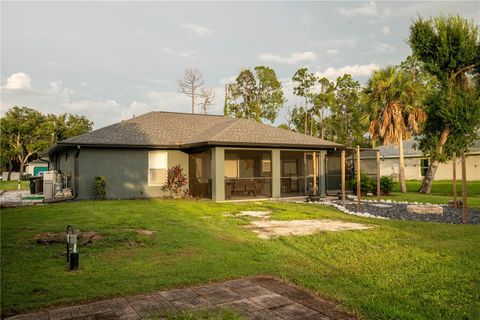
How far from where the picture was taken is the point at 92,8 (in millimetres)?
15117

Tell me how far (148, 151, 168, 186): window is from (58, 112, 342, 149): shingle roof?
2.10ft

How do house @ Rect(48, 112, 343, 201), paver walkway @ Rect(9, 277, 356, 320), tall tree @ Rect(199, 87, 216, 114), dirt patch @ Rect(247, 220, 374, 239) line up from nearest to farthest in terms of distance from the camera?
paver walkway @ Rect(9, 277, 356, 320)
dirt patch @ Rect(247, 220, 374, 239)
house @ Rect(48, 112, 343, 201)
tall tree @ Rect(199, 87, 216, 114)

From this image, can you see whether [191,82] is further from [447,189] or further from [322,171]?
[447,189]

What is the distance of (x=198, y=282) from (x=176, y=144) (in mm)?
12939

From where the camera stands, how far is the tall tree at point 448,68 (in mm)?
19781

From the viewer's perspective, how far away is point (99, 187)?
15852 mm

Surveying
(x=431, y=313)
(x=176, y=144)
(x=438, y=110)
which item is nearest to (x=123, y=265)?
(x=431, y=313)

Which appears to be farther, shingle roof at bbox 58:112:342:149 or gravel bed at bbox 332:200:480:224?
shingle roof at bbox 58:112:342:149

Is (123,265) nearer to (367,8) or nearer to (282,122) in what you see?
(367,8)

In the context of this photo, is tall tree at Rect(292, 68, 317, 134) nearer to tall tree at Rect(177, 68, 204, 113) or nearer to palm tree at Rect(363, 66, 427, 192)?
tall tree at Rect(177, 68, 204, 113)

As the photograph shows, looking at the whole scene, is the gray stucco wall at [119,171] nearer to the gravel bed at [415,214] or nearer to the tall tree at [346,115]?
the gravel bed at [415,214]

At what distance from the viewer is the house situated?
51.5 ft

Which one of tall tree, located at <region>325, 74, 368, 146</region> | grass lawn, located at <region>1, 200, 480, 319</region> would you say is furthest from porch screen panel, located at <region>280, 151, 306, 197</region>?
tall tree, located at <region>325, 74, 368, 146</region>

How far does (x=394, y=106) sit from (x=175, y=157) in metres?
13.8
